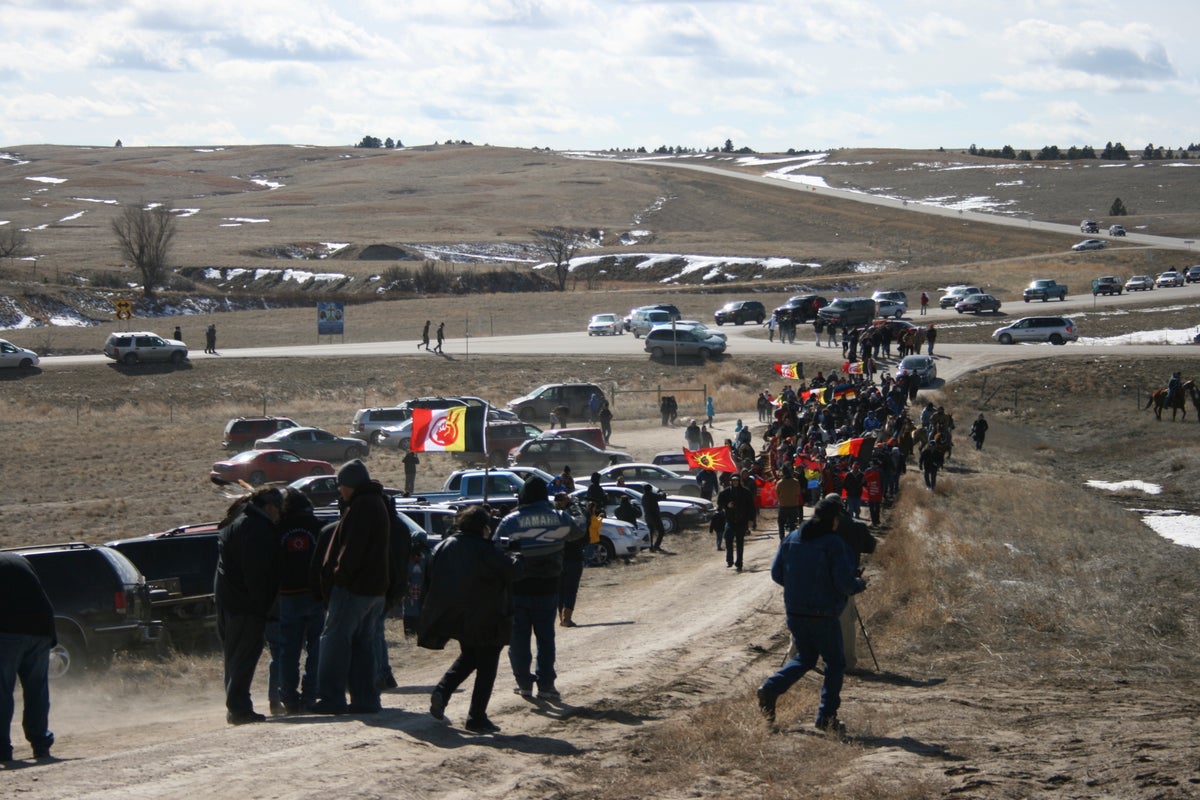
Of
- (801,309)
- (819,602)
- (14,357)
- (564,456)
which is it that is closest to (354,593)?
(819,602)

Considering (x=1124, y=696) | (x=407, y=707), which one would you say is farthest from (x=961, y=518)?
(x=407, y=707)

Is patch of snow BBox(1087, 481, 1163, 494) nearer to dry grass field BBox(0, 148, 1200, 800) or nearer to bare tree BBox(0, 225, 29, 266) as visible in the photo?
dry grass field BBox(0, 148, 1200, 800)

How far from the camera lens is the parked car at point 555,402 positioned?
4181 cm

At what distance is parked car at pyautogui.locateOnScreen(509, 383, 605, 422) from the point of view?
41.8 m

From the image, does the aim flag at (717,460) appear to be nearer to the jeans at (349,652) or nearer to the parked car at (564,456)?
the parked car at (564,456)

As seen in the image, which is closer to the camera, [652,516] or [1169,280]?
[652,516]

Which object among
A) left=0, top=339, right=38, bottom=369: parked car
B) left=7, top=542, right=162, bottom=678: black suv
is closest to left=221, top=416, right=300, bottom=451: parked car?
left=0, top=339, right=38, bottom=369: parked car

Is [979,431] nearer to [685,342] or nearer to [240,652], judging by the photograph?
[685,342]

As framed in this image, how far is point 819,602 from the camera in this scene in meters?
8.62

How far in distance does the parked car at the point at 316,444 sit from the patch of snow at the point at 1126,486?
824 inches

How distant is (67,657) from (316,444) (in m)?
22.9

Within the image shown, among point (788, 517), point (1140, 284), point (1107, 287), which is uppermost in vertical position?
point (1140, 284)

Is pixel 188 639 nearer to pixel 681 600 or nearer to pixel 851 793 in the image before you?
pixel 681 600

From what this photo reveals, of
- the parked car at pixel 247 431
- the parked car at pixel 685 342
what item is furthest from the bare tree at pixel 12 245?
the parked car at pixel 247 431
